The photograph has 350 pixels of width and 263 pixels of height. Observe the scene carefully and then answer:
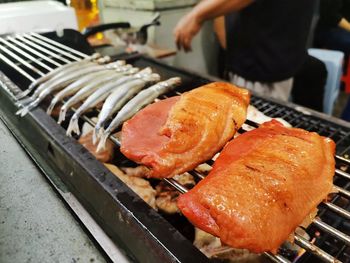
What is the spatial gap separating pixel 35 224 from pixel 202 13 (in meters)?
2.84

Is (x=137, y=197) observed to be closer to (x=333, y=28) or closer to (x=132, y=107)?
(x=132, y=107)

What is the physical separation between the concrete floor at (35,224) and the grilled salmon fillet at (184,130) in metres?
0.45

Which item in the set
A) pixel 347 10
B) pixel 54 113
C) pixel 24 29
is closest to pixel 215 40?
pixel 347 10

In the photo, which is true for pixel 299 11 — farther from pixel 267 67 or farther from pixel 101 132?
pixel 101 132

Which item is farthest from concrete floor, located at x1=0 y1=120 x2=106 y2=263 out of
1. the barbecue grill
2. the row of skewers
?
the row of skewers

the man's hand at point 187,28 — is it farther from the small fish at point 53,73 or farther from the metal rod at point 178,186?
the metal rod at point 178,186

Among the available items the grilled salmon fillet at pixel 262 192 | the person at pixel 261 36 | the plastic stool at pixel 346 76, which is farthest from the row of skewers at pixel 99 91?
the plastic stool at pixel 346 76

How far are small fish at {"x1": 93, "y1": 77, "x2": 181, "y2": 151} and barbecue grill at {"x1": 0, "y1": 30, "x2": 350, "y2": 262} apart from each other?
77 millimetres

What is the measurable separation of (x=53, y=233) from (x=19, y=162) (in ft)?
2.30

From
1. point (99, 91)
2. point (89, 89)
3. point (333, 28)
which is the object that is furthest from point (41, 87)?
point (333, 28)

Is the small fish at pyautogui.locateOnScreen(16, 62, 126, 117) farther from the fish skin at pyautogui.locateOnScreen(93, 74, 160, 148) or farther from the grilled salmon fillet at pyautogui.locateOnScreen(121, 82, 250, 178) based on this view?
the grilled salmon fillet at pyautogui.locateOnScreen(121, 82, 250, 178)

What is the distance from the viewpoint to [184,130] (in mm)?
1421

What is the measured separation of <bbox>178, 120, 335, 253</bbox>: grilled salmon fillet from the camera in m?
1.04

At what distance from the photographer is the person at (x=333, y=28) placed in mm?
6622
